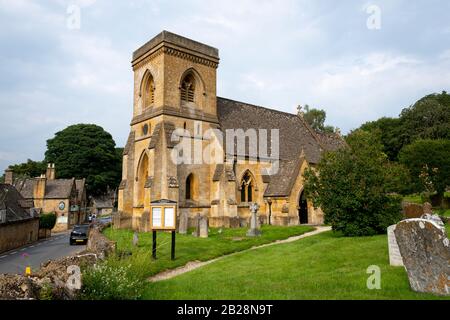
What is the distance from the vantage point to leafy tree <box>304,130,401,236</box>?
17.6 metres

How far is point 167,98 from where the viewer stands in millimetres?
27219

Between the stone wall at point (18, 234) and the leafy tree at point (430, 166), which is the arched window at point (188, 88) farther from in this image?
the leafy tree at point (430, 166)

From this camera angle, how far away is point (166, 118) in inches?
1056

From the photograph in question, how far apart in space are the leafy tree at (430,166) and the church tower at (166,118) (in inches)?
954

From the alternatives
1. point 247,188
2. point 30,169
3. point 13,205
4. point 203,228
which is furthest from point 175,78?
point 30,169

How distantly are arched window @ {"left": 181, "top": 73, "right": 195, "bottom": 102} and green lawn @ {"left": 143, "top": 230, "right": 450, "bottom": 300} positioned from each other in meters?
17.6

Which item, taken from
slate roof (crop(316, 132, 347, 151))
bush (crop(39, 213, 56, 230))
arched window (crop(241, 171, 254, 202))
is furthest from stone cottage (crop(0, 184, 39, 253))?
slate roof (crop(316, 132, 347, 151))

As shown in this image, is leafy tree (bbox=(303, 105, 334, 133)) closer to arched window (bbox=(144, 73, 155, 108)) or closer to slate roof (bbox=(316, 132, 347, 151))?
slate roof (bbox=(316, 132, 347, 151))

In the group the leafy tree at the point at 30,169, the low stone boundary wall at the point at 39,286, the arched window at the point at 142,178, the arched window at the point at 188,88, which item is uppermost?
the arched window at the point at 188,88

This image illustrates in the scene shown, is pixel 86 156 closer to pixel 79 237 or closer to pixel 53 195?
pixel 53 195

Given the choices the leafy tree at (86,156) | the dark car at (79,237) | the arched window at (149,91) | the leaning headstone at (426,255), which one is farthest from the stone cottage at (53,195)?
the leaning headstone at (426,255)

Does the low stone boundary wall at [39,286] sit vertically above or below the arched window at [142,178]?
below

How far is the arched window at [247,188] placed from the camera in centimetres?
3002
